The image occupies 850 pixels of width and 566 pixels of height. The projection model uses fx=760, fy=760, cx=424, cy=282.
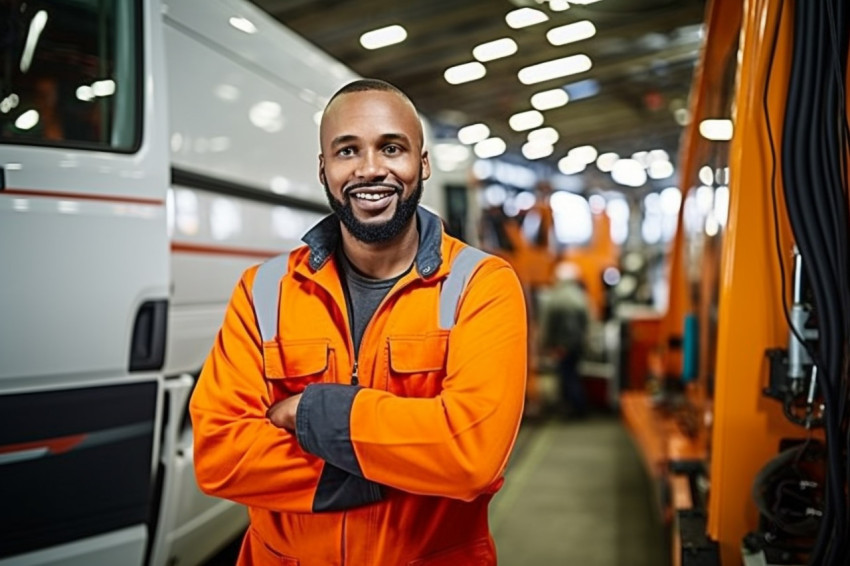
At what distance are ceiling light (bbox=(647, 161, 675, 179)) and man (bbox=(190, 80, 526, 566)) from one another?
7723 millimetres

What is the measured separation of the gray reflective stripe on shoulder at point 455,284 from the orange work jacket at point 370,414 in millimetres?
15

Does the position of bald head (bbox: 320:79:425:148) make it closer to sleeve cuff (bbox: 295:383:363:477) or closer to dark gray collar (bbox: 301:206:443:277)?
dark gray collar (bbox: 301:206:443:277)

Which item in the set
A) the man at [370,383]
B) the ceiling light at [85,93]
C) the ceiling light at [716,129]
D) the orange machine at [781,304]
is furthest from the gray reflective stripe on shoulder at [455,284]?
the ceiling light at [716,129]

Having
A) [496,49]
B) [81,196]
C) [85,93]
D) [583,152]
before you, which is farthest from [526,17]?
[583,152]

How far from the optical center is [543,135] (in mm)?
3865

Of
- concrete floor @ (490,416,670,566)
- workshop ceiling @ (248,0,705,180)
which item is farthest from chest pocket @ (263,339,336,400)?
concrete floor @ (490,416,670,566)

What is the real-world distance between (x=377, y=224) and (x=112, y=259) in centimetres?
77

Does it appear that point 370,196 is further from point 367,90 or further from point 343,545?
point 343,545

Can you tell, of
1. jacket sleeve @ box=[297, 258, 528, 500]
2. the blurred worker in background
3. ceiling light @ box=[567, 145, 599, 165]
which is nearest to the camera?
jacket sleeve @ box=[297, 258, 528, 500]

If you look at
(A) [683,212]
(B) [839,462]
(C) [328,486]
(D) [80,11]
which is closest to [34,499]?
(C) [328,486]

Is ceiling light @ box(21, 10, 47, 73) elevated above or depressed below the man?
above

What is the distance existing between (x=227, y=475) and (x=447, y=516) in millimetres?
458

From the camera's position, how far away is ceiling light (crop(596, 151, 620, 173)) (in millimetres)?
6980

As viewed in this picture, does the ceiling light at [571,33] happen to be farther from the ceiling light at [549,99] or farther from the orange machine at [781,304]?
the orange machine at [781,304]
